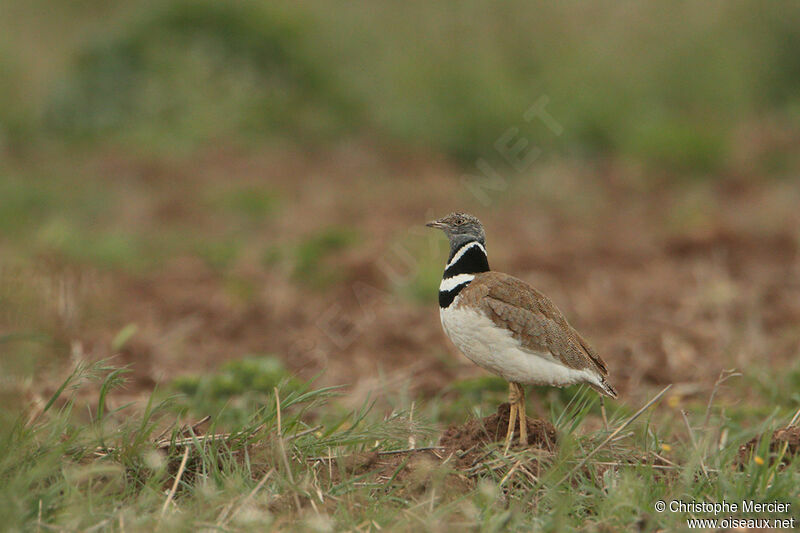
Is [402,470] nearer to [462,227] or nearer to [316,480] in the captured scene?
[316,480]

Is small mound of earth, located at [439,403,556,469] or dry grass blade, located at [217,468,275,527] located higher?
small mound of earth, located at [439,403,556,469]

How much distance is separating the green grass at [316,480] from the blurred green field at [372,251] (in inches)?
0.6

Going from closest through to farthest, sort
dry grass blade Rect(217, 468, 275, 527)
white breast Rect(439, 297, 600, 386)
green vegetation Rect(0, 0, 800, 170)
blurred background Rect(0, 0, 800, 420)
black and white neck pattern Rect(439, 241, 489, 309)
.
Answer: dry grass blade Rect(217, 468, 275, 527), white breast Rect(439, 297, 600, 386), black and white neck pattern Rect(439, 241, 489, 309), blurred background Rect(0, 0, 800, 420), green vegetation Rect(0, 0, 800, 170)

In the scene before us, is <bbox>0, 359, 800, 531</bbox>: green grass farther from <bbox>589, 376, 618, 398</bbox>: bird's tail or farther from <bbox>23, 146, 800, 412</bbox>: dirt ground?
<bbox>23, 146, 800, 412</bbox>: dirt ground

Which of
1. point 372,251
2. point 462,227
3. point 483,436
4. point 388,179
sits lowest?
point 372,251

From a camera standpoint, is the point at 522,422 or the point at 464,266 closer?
the point at 522,422

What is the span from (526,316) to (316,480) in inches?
41.7

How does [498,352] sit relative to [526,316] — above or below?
below

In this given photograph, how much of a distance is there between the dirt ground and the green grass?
6.07 ft

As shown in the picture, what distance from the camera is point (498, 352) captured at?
3.81m

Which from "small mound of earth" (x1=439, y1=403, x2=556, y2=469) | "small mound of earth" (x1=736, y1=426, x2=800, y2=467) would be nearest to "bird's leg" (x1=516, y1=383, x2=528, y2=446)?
"small mound of earth" (x1=439, y1=403, x2=556, y2=469)

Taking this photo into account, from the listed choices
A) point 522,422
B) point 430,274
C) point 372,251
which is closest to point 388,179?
point 372,251

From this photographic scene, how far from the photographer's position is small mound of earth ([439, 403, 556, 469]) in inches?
157

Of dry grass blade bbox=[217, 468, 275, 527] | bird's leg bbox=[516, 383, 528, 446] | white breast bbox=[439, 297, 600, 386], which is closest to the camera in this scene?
dry grass blade bbox=[217, 468, 275, 527]
